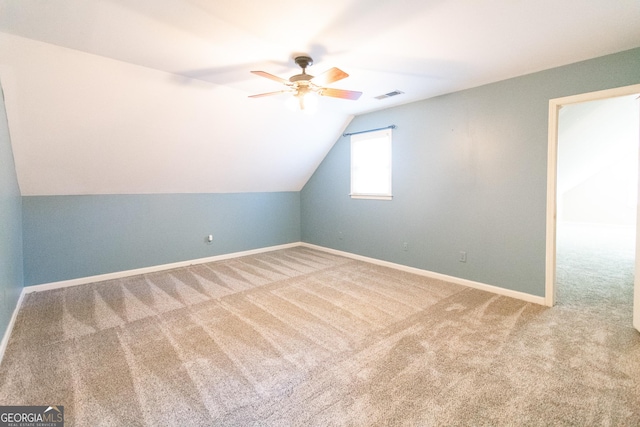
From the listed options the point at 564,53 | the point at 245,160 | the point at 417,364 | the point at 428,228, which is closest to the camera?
the point at 417,364

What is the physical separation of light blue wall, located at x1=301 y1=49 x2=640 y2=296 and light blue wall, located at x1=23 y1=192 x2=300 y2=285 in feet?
7.35

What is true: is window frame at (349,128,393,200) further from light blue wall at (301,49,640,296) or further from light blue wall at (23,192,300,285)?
light blue wall at (23,192,300,285)

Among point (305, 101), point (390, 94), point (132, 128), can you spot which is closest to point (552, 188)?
point (390, 94)

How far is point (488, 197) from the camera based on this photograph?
3529 millimetres

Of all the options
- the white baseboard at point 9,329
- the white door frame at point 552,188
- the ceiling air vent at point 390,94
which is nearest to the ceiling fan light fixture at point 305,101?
the ceiling air vent at point 390,94

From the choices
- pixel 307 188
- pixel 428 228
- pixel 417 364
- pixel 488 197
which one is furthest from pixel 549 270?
pixel 307 188

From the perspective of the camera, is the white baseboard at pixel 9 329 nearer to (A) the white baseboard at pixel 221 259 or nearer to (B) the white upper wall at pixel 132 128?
(A) the white baseboard at pixel 221 259

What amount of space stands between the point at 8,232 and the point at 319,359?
3089 millimetres

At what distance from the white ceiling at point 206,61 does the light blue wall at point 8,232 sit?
246 mm

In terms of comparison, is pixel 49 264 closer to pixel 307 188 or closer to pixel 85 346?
pixel 85 346

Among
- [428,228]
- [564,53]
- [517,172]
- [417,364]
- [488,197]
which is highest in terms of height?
[564,53]

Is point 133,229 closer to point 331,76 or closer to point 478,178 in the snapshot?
point 331,76

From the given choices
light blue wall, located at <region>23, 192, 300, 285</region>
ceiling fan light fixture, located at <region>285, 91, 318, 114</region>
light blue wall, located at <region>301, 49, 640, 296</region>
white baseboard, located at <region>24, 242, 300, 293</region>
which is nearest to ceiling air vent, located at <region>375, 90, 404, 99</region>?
light blue wall, located at <region>301, 49, 640, 296</region>

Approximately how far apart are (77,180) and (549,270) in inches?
224
